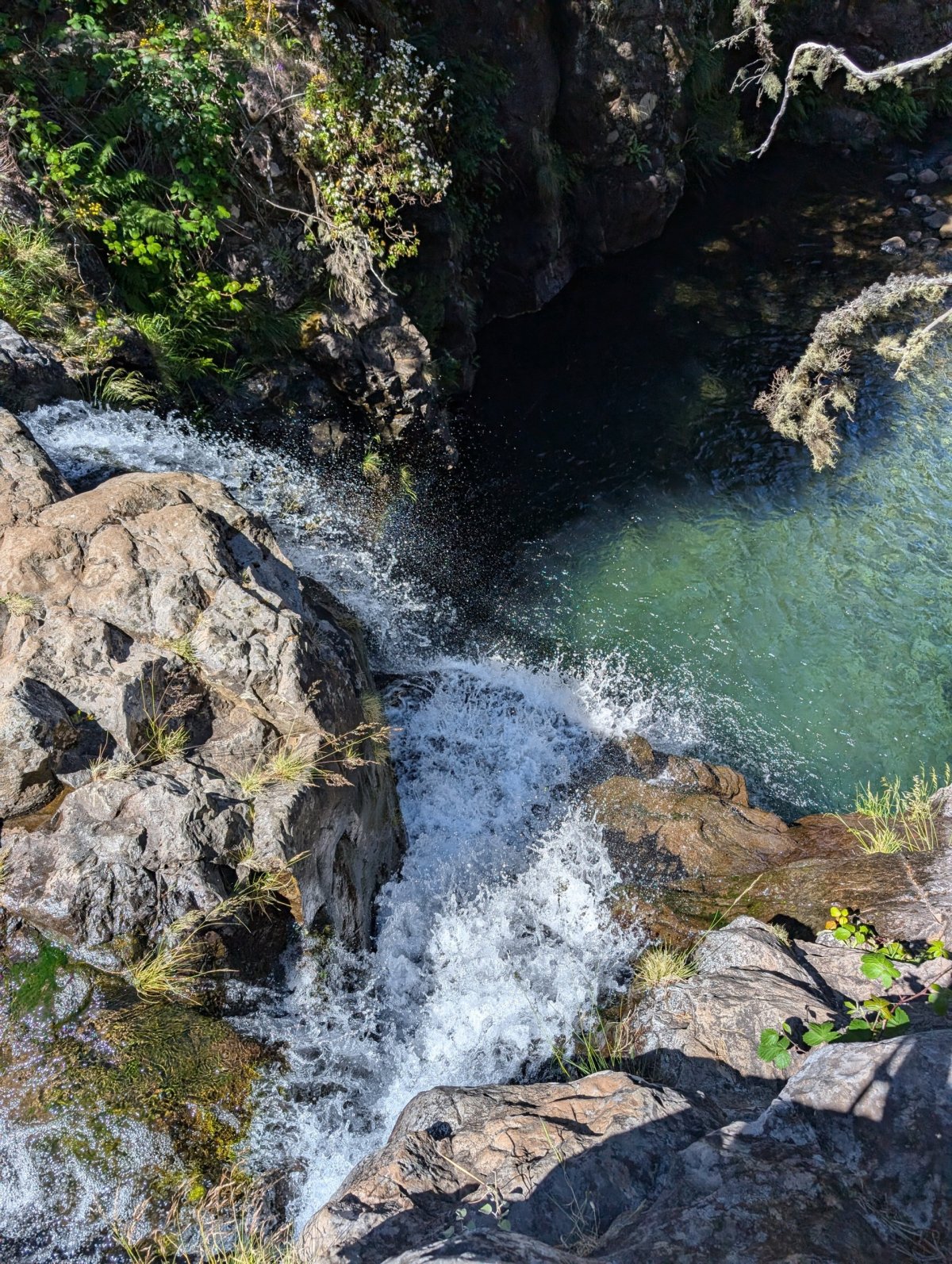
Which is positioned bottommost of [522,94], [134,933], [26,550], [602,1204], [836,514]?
[134,933]

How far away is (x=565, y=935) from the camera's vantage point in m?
5.72

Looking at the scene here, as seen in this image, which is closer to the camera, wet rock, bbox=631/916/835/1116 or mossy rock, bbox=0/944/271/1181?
mossy rock, bbox=0/944/271/1181

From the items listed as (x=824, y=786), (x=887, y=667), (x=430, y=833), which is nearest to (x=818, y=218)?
(x=887, y=667)

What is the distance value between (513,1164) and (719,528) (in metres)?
7.41

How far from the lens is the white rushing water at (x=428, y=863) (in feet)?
14.6

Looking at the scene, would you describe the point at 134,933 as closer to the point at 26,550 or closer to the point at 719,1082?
the point at 26,550

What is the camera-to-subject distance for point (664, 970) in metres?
4.98

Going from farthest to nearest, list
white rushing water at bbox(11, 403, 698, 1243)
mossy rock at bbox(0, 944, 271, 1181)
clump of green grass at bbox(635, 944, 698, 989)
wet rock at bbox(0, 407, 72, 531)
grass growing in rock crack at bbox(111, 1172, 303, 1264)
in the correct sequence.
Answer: wet rock at bbox(0, 407, 72, 531)
clump of green grass at bbox(635, 944, 698, 989)
white rushing water at bbox(11, 403, 698, 1243)
mossy rock at bbox(0, 944, 271, 1181)
grass growing in rock crack at bbox(111, 1172, 303, 1264)

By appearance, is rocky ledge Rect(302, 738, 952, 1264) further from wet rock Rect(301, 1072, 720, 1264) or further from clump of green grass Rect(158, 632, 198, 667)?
clump of green grass Rect(158, 632, 198, 667)

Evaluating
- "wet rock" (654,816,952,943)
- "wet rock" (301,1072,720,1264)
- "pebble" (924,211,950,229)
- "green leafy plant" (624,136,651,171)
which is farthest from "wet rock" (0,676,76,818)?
"pebble" (924,211,950,229)

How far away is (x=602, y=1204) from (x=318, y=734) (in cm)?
283

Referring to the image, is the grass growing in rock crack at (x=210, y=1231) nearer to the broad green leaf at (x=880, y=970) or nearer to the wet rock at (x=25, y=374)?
the broad green leaf at (x=880, y=970)

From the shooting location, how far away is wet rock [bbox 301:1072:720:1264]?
3213 millimetres

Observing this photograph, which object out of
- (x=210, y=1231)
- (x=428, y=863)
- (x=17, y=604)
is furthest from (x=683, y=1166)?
(x=17, y=604)
